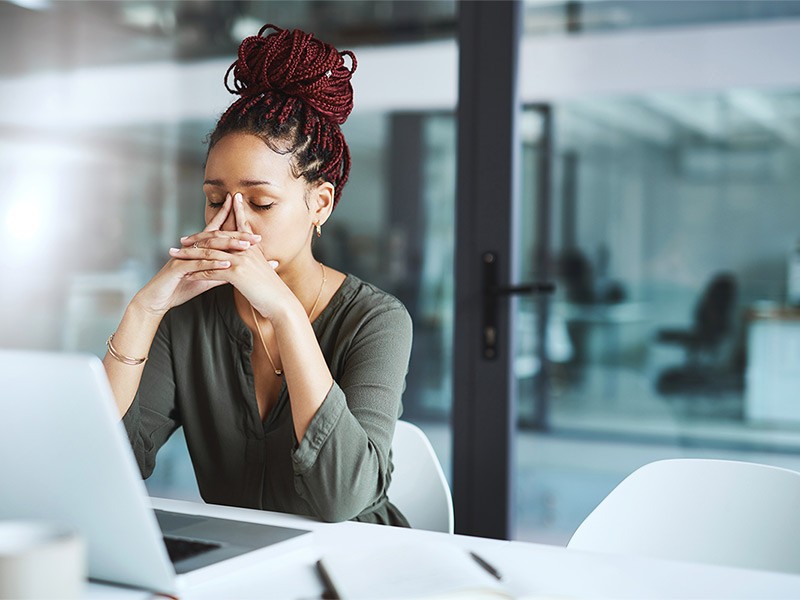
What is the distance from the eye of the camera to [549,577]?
108 cm

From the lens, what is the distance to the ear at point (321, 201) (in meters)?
1.72

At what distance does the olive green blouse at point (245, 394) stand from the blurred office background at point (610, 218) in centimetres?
103

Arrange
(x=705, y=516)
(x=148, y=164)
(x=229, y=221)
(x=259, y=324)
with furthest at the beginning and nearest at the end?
(x=148, y=164)
(x=259, y=324)
(x=229, y=221)
(x=705, y=516)

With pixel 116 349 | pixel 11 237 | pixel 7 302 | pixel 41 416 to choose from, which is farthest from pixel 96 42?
pixel 41 416

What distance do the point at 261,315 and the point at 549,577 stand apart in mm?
795

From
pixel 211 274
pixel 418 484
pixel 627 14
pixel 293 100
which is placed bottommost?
pixel 418 484

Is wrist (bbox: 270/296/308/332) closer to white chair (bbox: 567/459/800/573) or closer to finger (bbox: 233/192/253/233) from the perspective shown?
finger (bbox: 233/192/253/233)

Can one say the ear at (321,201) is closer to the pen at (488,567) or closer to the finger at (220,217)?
the finger at (220,217)

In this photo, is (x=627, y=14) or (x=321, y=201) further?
(x=627, y=14)

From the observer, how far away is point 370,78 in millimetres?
2855

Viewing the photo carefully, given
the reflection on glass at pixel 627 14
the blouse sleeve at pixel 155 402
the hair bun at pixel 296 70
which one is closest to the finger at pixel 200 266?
the blouse sleeve at pixel 155 402

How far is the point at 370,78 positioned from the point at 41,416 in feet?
6.90

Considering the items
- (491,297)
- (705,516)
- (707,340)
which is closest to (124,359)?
(705,516)

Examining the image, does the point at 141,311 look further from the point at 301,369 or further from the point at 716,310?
the point at 716,310
